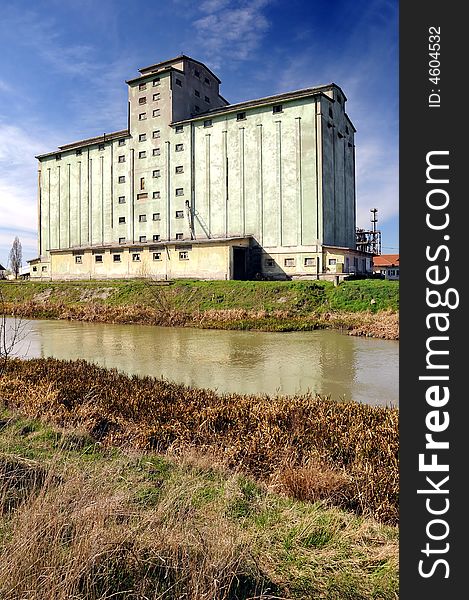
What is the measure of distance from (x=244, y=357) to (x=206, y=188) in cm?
2845

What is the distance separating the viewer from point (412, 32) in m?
2.57

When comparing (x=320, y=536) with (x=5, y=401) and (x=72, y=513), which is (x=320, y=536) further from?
(x=5, y=401)

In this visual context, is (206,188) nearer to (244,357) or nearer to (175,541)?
(244,357)

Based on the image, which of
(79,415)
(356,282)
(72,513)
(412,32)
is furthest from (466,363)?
(356,282)

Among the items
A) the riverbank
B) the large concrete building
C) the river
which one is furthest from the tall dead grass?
the large concrete building

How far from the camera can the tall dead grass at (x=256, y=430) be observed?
16.0 ft

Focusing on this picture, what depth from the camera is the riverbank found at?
271cm

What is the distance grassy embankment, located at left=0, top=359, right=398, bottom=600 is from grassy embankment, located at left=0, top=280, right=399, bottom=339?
1447 cm

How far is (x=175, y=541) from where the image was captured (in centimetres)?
311

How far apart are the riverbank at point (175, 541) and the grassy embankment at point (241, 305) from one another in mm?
16590

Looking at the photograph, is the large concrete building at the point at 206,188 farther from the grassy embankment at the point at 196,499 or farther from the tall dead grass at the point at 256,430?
the grassy embankment at the point at 196,499

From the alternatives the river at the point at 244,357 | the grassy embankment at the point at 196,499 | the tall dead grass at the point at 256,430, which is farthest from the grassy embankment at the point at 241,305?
the grassy embankment at the point at 196,499

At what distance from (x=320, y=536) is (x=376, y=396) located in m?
6.67

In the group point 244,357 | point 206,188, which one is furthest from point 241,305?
point 206,188
